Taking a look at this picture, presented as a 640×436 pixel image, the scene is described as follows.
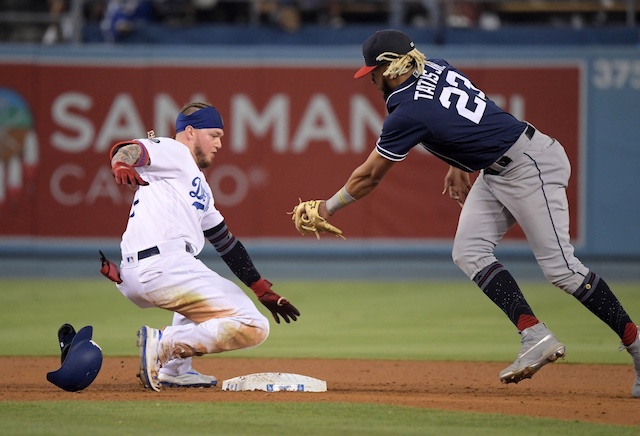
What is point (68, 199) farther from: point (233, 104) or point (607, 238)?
point (607, 238)

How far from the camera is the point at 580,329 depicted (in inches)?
401

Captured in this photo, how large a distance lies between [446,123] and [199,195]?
1.53 meters

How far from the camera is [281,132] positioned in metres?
15.2

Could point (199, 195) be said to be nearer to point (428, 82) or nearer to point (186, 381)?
point (186, 381)

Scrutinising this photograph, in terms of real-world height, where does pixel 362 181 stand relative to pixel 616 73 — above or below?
above

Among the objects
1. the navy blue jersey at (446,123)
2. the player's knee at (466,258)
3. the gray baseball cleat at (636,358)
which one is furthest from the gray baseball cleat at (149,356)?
the gray baseball cleat at (636,358)

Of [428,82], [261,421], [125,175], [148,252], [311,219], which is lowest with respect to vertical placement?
[261,421]

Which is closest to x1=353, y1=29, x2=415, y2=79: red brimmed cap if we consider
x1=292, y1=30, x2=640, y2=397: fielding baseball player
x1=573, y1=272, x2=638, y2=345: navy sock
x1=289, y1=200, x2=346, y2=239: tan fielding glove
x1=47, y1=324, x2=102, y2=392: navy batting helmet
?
x1=292, y1=30, x2=640, y2=397: fielding baseball player

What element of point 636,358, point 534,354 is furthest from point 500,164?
point 636,358

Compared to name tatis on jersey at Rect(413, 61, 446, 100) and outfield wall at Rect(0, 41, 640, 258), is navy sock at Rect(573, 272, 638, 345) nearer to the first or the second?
name tatis on jersey at Rect(413, 61, 446, 100)

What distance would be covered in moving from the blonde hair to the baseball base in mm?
1912

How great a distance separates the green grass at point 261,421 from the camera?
16.5 ft

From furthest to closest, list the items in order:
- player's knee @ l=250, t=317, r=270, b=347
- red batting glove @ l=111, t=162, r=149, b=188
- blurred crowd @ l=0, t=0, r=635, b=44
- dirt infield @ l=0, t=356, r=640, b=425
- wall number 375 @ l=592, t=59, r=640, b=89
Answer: blurred crowd @ l=0, t=0, r=635, b=44, wall number 375 @ l=592, t=59, r=640, b=89, player's knee @ l=250, t=317, r=270, b=347, dirt infield @ l=0, t=356, r=640, b=425, red batting glove @ l=111, t=162, r=149, b=188

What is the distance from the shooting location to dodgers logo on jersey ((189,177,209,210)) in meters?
6.32
